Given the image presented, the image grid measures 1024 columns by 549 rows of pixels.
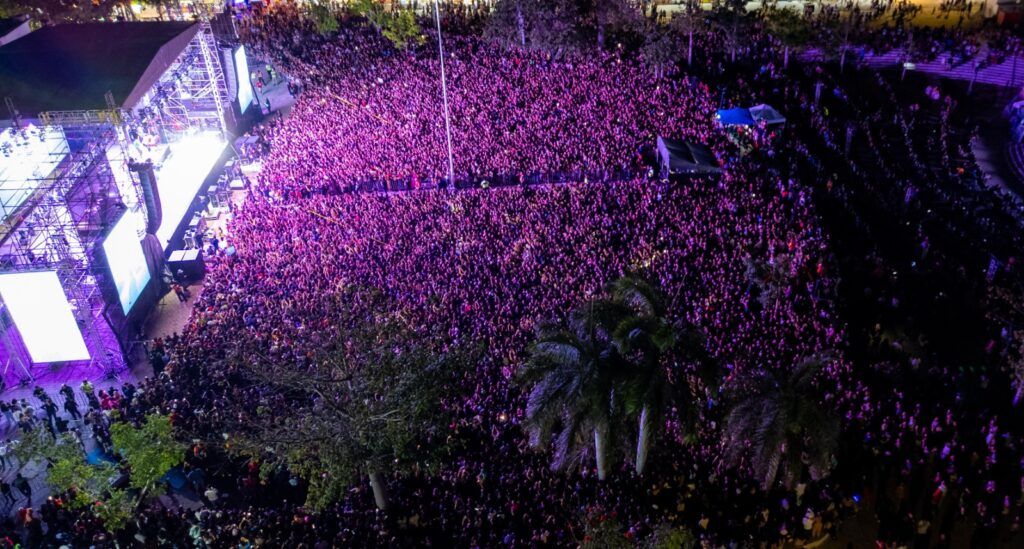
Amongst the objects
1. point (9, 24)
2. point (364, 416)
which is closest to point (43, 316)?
point (364, 416)

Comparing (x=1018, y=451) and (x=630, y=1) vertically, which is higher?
(x=630, y=1)

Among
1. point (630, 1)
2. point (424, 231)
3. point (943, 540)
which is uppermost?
point (630, 1)

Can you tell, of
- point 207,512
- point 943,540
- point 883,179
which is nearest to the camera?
point 943,540


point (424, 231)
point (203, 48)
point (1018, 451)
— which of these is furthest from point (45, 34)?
point (1018, 451)

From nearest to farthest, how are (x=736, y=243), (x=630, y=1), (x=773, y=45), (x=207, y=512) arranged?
(x=207, y=512) → (x=736, y=243) → (x=773, y=45) → (x=630, y=1)

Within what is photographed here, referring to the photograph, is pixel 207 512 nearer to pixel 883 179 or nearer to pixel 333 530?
pixel 333 530

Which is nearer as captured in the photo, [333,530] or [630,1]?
[333,530]

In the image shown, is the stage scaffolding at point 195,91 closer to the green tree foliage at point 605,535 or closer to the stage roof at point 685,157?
the stage roof at point 685,157
